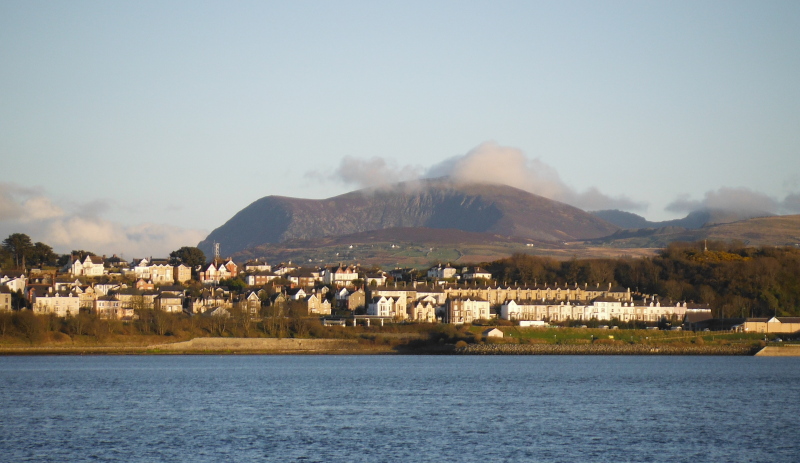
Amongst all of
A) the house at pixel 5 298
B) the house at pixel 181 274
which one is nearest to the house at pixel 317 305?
the house at pixel 181 274

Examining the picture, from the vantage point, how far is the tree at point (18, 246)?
126812 millimetres

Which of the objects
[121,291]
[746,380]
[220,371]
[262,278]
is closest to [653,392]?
[746,380]

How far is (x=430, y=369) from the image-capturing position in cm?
6969

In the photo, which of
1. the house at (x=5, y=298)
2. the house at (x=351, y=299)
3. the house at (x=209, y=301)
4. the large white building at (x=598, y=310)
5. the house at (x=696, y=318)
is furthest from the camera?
the large white building at (x=598, y=310)

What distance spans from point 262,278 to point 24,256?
31.1 meters

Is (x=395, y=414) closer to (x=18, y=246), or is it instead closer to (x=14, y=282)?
(x=14, y=282)

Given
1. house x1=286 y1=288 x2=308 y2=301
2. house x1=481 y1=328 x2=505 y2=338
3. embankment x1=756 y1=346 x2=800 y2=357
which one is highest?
house x1=286 y1=288 x2=308 y2=301

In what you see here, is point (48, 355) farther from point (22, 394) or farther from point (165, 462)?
point (165, 462)

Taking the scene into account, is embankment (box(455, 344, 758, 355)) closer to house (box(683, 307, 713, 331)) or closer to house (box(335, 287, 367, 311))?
house (box(683, 307, 713, 331))

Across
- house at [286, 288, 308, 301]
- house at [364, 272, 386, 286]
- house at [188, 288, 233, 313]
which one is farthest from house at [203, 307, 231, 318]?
house at [364, 272, 386, 286]

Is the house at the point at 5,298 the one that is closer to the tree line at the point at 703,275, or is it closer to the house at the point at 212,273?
the house at the point at 212,273

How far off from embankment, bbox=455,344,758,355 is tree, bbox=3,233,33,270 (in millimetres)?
66100

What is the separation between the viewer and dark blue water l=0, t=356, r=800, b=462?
99.4 ft

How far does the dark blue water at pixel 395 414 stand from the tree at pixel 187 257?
66766mm
